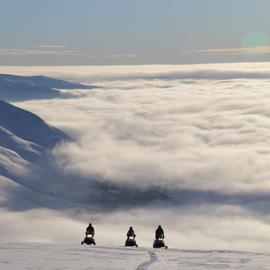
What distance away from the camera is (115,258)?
2958cm

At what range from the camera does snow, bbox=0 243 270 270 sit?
87.9ft

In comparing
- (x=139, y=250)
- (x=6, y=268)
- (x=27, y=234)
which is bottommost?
(x=6, y=268)

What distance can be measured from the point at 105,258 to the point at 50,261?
3.12 m

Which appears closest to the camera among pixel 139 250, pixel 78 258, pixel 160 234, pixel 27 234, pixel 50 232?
pixel 78 258

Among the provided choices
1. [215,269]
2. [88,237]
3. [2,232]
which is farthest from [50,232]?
[215,269]

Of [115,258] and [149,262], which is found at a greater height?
[115,258]

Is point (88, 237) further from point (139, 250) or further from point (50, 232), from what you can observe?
point (50, 232)

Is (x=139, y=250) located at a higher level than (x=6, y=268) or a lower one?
higher

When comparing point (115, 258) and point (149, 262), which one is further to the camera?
point (115, 258)

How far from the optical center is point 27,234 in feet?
594

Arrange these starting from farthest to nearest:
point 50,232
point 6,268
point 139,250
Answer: point 50,232
point 139,250
point 6,268

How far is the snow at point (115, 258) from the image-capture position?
26.8 meters

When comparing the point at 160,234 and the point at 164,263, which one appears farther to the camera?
the point at 160,234

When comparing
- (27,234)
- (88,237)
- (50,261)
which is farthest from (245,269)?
(27,234)
